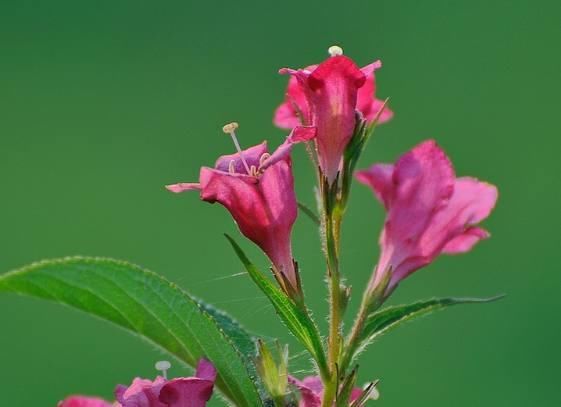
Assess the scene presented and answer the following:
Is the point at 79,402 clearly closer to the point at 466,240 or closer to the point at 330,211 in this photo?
the point at 330,211

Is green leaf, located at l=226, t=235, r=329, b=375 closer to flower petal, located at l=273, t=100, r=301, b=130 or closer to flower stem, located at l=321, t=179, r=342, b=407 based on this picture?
flower stem, located at l=321, t=179, r=342, b=407

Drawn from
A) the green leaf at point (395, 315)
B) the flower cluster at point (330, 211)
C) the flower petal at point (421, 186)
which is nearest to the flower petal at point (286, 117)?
the flower cluster at point (330, 211)

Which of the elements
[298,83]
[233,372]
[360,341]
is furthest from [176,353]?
[298,83]

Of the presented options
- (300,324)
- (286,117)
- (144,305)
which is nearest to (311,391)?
(300,324)

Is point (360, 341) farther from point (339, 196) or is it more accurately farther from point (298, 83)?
point (298, 83)

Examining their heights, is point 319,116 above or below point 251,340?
above

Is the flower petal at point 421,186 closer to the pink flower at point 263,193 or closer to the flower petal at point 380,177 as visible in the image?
the flower petal at point 380,177
